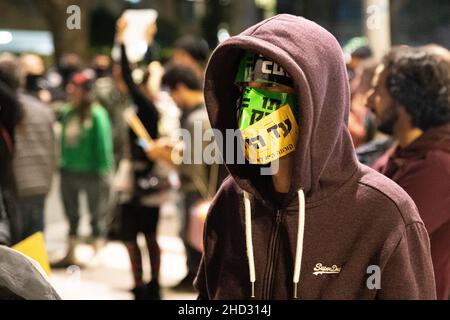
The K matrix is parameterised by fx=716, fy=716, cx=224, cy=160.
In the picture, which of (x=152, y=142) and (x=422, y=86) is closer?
(x=422, y=86)

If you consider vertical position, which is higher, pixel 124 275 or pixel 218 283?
pixel 218 283

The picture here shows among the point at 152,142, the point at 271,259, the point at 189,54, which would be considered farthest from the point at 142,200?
the point at 271,259

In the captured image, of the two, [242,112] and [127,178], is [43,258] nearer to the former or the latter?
[242,112]

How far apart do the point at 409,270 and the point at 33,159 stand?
4.01 metres

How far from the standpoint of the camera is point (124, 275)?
560 cm

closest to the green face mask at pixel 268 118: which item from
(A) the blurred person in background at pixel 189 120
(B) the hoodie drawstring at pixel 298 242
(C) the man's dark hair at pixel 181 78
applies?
(B) the hoodie drawstring at pixel 298 242

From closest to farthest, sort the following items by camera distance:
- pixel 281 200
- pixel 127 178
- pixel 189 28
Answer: pixel 281 200 → pixel 127 178 → pixel 189 28

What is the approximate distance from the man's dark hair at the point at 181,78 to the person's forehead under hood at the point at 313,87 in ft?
10.9

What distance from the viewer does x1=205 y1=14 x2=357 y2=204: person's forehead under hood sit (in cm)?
138

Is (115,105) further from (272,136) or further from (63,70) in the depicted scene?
(272,136)

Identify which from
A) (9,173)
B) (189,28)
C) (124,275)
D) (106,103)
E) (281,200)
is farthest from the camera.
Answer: (189,28)

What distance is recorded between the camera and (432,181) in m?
1.98

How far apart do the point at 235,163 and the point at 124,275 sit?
4181mm

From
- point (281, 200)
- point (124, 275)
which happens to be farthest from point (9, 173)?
point (281, 200)
